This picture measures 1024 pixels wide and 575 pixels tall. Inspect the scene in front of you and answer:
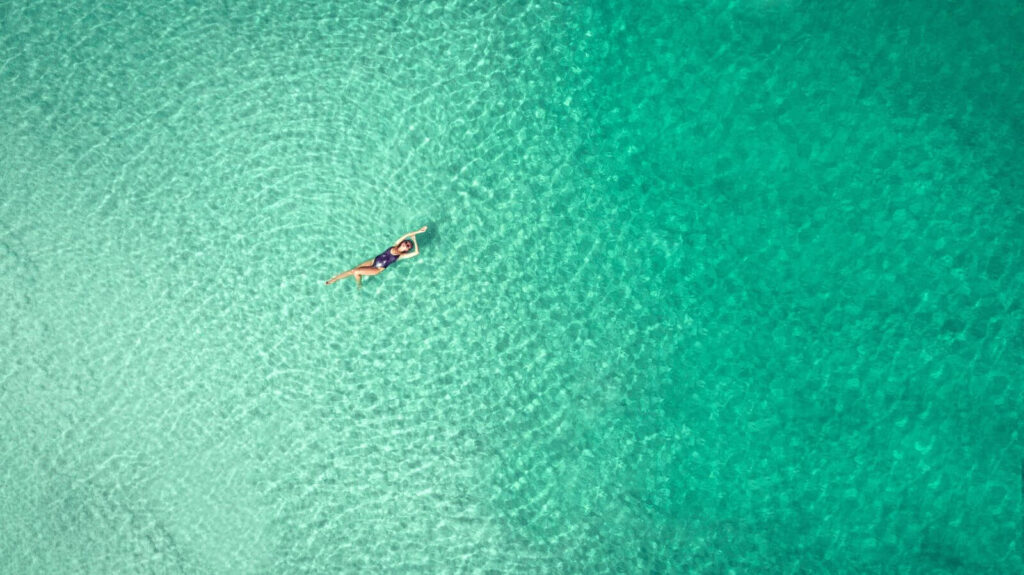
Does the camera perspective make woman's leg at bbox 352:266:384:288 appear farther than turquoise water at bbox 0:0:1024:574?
Yes

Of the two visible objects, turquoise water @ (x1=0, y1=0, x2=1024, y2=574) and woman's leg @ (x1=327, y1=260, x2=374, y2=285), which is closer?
turquoise water @ (x1=0, y1=0, x2=1024, y2=574)

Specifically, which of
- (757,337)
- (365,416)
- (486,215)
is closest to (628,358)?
(757,337)

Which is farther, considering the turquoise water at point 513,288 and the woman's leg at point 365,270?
the woman's leg at point 365,270

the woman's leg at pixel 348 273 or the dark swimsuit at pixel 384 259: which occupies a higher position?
the dark swimsuit at pixel 384 259

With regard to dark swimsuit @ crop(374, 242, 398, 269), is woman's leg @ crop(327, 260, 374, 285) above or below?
below
